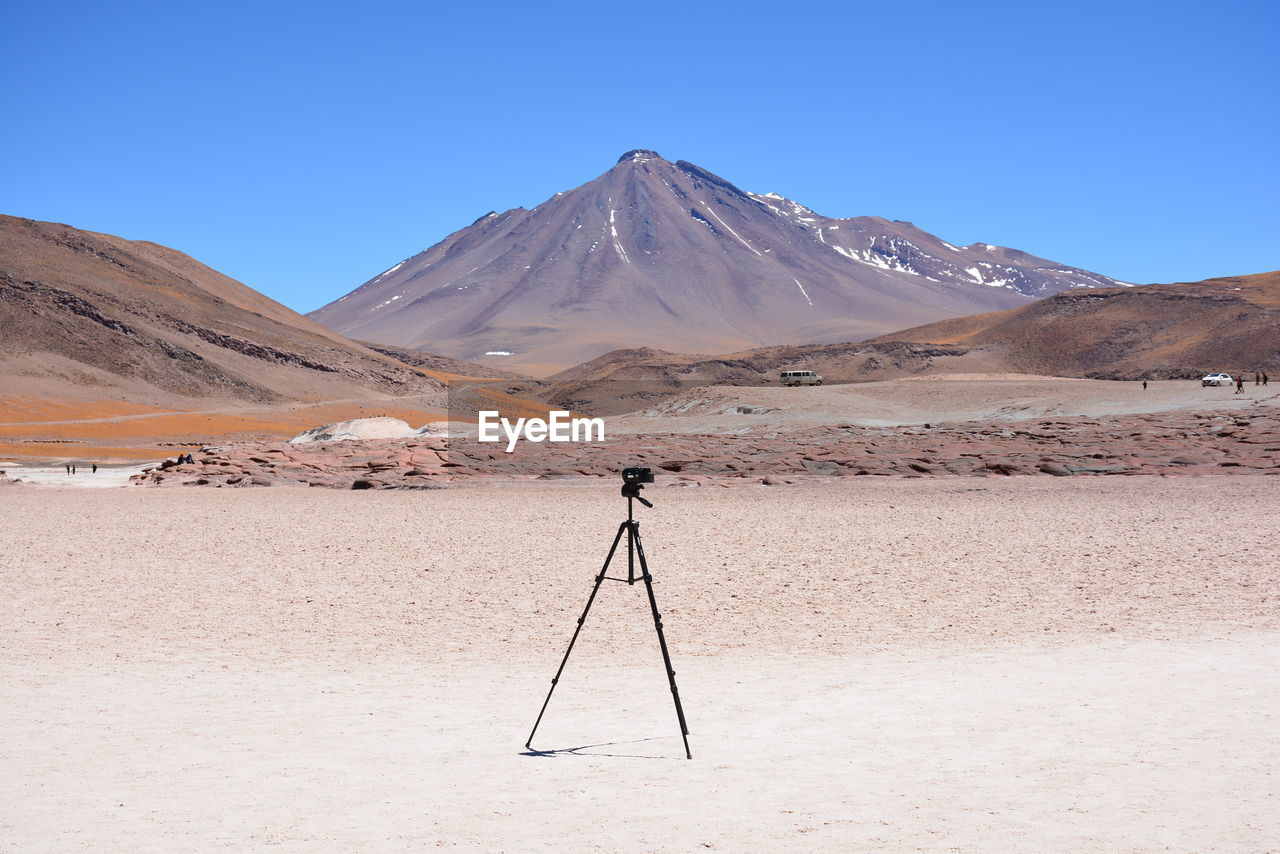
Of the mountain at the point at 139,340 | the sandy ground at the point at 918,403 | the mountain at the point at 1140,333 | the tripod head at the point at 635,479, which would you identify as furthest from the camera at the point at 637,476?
the mountain at the point at 1140,333

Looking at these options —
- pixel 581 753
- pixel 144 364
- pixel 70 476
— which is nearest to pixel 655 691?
pixel 581 753

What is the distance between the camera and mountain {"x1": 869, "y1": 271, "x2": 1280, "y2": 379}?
68.3 metres

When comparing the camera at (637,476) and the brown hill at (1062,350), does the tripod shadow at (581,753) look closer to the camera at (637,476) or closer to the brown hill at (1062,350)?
the camera at (637,476)

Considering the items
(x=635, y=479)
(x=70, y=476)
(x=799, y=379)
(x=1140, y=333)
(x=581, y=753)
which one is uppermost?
(x=1140, y=333)

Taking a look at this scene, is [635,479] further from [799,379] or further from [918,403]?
[799,379]

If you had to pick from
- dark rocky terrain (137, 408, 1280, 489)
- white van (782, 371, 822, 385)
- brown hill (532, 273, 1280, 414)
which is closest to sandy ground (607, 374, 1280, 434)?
dark rocky terrain (137, 408, 1280, 489)

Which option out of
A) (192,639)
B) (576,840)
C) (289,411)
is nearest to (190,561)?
(192,639)

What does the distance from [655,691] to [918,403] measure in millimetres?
29459

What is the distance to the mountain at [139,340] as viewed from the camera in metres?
57.0

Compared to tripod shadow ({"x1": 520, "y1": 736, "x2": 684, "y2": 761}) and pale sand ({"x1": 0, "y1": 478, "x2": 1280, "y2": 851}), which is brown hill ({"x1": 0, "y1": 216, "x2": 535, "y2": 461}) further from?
tripod shadow ({"x1": 520, "y1": 736, "x2": 684, "y2": 761})

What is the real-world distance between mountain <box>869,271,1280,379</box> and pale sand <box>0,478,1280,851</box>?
58564mm

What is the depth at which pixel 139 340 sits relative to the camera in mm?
62219

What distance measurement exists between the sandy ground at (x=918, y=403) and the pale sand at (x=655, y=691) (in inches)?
675

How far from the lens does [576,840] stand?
4414mm
